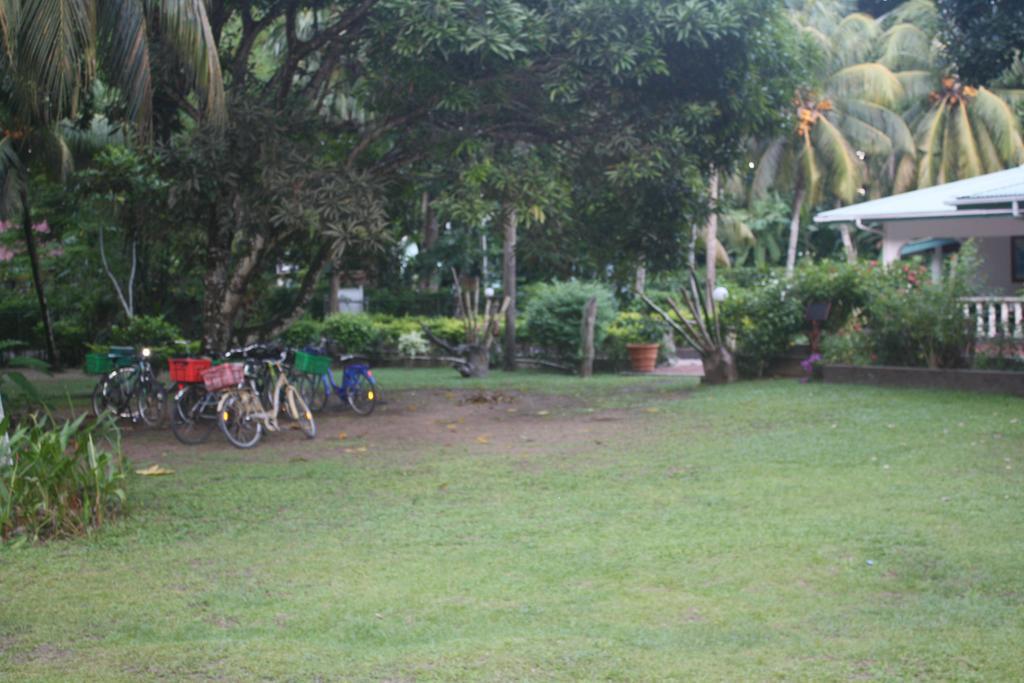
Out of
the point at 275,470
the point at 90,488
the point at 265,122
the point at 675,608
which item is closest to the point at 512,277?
the point at 265,122

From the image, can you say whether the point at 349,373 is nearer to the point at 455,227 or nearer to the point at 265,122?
the point at 265,122

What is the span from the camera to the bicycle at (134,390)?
1384 centimetres

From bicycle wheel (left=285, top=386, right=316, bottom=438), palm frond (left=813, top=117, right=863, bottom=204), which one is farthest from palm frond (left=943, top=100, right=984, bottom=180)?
bicycle wheel (left=285, top=386, right=316, bottom=438)

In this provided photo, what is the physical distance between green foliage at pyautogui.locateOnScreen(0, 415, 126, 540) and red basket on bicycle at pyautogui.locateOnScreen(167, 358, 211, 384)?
431cm

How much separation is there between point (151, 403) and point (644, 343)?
39.0 feet

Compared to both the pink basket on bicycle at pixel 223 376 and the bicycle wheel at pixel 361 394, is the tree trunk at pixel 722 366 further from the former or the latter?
the pink basket on bicycle at pixel 223 376

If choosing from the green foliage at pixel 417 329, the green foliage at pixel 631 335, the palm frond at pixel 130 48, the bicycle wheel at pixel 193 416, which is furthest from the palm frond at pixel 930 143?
the palm frond at pixel 130 48

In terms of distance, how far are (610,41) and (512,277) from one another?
10.5m

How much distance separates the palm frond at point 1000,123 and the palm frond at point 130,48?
27.8 m

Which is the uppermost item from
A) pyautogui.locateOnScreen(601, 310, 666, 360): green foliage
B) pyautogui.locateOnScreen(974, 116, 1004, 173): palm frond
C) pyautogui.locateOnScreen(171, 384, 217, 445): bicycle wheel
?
pyautogui.locateOnScreen(974, 116, 1004, 173): palm frond

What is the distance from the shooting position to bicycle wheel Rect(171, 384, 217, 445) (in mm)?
12148

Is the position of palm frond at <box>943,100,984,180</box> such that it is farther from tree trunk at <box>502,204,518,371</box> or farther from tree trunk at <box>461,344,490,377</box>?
tree trunk at <box>461,344,490,377</box>

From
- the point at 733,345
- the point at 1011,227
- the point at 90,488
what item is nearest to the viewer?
the point at 90,488

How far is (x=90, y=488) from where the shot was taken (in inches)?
307
